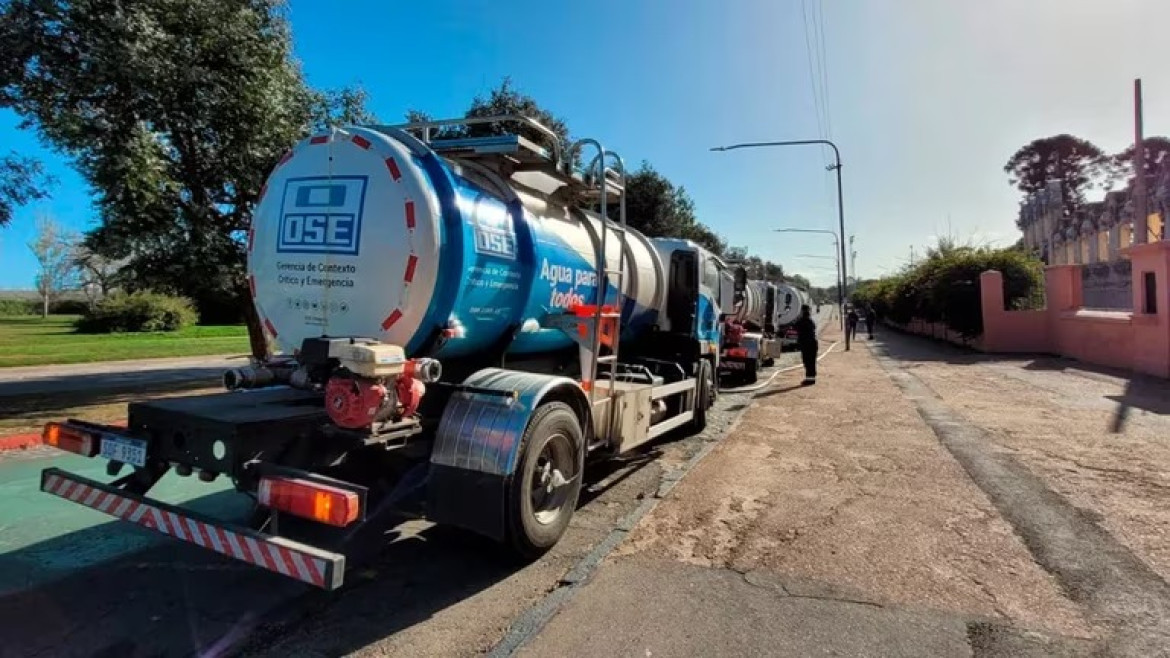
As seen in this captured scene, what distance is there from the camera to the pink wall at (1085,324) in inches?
563

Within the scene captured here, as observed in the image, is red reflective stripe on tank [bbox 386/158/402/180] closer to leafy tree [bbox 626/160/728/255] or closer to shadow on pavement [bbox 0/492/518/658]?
shadow on pavement [bbox 0/492/518/658]

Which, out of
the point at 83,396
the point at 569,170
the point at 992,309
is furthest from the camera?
the point at 992,309

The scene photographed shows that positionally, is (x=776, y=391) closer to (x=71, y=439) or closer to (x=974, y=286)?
(x=71, y=439)

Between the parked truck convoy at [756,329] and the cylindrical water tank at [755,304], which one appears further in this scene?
the cylindrical water tank at [755,304]

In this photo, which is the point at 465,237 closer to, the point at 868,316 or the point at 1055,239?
the point at 868,316

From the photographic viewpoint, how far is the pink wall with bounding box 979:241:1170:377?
1429 cm

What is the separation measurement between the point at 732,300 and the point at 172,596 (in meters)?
11.0

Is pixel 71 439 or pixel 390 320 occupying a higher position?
pixel 390 320

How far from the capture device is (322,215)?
457cm

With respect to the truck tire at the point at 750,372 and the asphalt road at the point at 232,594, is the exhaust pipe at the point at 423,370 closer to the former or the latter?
the asphalt road at the point at 232,594

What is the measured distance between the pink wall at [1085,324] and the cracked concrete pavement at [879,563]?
8.10 metres

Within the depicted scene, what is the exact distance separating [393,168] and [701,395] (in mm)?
6351

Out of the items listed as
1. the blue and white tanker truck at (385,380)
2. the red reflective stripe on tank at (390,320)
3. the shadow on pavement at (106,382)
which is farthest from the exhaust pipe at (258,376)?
the shadow on pavement at (106,382)

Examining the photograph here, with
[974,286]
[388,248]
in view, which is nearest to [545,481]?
[388,248]
